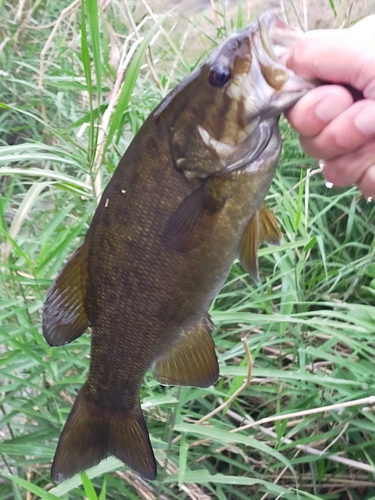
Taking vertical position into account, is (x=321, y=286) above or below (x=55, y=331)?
below

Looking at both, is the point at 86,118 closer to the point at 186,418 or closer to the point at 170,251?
the point at 170,251

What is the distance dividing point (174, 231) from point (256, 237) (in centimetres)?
18

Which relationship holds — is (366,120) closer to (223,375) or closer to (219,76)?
(219,76)

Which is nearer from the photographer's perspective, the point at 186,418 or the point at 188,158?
the point at 188,158

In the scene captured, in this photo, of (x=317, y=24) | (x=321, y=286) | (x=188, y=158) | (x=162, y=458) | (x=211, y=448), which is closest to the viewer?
(x=188, y=158)

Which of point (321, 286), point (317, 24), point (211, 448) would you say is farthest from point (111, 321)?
point (317, 24)

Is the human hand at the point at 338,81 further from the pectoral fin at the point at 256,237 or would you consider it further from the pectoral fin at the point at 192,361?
the pectoral fin at the point at 192,361

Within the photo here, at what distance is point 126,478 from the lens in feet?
4.29

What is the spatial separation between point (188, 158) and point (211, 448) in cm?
86

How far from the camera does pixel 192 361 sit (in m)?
1.08

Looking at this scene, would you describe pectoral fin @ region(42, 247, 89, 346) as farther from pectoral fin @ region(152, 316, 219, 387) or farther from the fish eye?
the fish eye

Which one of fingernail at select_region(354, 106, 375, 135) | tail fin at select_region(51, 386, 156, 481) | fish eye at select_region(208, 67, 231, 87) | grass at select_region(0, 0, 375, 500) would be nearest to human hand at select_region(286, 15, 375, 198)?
fingernail at select_region(354, 106, 375, 135)

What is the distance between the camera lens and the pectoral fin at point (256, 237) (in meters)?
1.00

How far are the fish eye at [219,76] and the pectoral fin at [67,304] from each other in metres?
0.40
